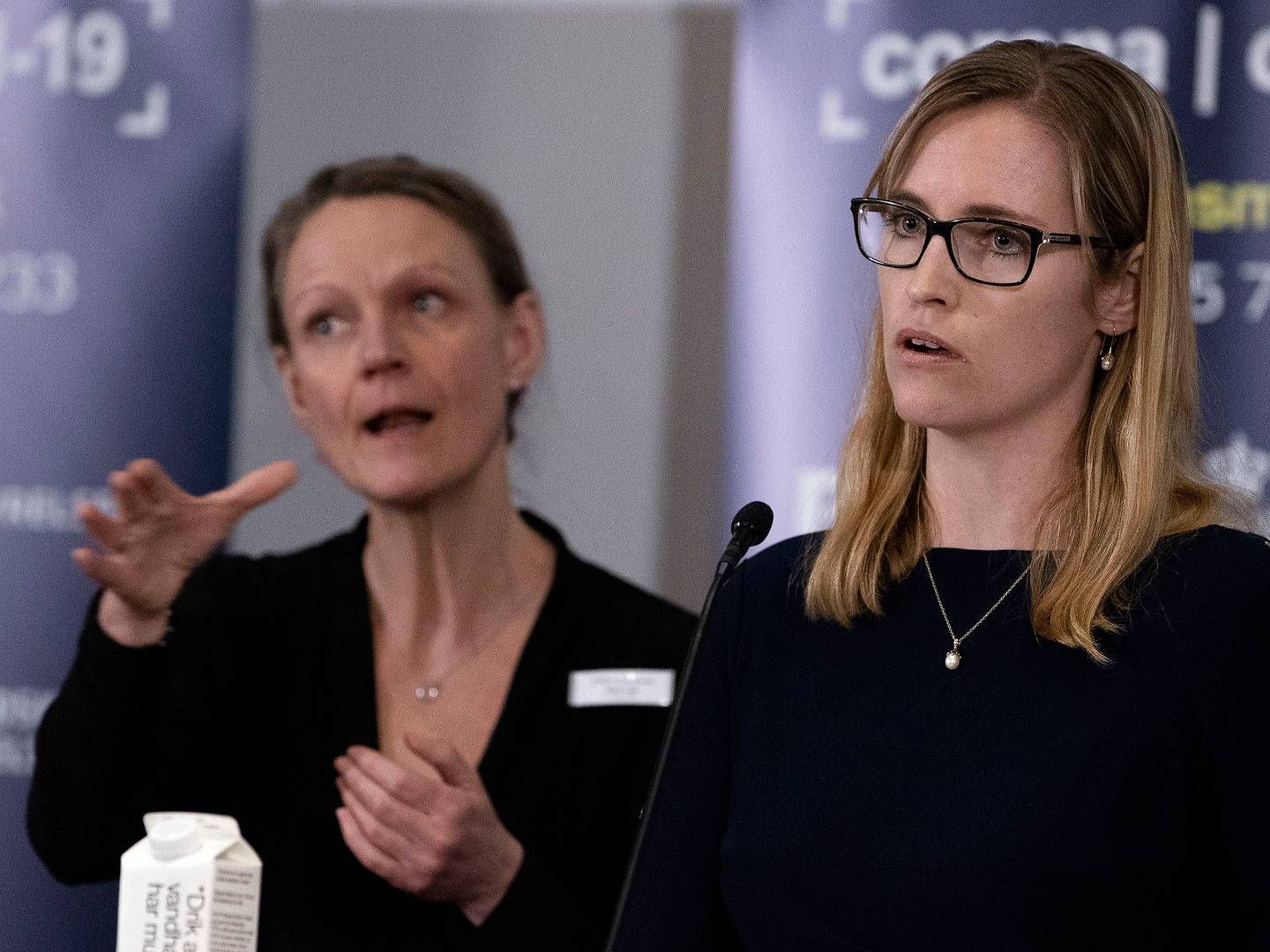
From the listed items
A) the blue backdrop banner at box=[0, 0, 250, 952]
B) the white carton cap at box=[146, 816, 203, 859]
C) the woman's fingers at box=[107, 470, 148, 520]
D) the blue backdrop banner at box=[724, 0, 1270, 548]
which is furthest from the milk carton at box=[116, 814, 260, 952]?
the blue backdrop banner at box=[0, 0, 250, 952]

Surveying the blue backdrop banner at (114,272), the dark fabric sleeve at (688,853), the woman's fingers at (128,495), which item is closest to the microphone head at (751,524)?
the dark fabric sleeve at (688,853)

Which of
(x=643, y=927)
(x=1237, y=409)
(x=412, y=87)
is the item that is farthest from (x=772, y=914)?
(x=412, y=87)

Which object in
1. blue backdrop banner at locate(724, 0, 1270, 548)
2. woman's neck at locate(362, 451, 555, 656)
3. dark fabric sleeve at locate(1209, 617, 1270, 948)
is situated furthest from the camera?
blue backdrop banner at locate(724, 0, 1270, 548)

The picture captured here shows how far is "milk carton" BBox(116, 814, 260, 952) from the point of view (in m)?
1.52

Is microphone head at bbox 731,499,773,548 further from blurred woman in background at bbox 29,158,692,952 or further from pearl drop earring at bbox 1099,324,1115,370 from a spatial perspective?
blurred woman in background at bbox 29,158,692,952

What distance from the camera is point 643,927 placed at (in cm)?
168

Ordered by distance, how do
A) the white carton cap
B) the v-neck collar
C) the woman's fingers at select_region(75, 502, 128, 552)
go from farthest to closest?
the v-neck collar
the woman's fingers at select_region(75, 502, 128, 552)
the white carton cap

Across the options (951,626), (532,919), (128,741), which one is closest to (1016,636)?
(951,626)

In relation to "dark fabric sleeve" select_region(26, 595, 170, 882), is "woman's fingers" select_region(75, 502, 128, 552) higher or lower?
higher

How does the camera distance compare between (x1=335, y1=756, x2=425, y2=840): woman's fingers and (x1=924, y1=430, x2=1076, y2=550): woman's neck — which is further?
(x1=335, y1=756, x2=425, y2=840): woman's fingers

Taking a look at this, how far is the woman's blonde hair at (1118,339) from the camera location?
159 centimetres

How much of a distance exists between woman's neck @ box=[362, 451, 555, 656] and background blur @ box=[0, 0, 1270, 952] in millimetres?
720

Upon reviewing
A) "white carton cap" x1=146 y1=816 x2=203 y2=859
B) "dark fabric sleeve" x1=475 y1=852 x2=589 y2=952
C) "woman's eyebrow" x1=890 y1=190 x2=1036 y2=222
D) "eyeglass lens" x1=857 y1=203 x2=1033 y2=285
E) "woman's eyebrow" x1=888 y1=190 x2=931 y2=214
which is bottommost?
"dark fabric sleeve" x1=475 y1=852 x2=589 y2=952

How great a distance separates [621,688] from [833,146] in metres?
1.24
